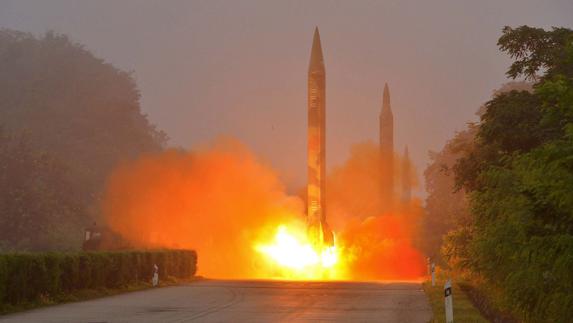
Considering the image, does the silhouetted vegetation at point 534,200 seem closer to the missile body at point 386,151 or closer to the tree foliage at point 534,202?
the tree foliage at point 534,202

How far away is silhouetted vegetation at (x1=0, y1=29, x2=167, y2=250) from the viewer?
81938 millimetres

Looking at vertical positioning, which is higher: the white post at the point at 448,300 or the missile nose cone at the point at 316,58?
the missile nose cone at the point at 316,58

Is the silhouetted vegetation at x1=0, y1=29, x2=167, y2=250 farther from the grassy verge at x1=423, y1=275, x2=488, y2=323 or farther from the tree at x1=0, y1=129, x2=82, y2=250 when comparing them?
the grassy verge at x1=423, y1=275, x2=488, y2=323

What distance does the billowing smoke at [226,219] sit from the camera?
77812mm

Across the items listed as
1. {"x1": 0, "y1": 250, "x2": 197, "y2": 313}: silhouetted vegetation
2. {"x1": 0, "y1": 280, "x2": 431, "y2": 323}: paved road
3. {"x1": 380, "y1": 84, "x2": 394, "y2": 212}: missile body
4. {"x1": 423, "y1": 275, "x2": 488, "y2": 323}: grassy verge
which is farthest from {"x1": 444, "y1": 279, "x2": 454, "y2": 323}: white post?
{"x1": 380, "y1": 84, "x2": 394, "y2": 212}: missile body

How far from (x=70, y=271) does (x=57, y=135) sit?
7902 centimetres

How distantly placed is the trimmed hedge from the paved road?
110cm

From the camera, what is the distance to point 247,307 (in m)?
28.8

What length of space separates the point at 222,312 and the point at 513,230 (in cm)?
972

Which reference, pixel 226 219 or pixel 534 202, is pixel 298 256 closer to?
pixel 226 219

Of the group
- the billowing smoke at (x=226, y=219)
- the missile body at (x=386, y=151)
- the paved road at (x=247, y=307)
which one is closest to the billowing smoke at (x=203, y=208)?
the billowing smoke at (x=226, y=219)

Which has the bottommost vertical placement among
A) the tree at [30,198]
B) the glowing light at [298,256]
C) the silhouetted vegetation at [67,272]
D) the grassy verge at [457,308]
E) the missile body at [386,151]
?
the grassy verge at [457,308]

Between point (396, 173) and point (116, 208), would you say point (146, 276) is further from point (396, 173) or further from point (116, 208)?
point (396, 173)

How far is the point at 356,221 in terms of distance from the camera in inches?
3413
